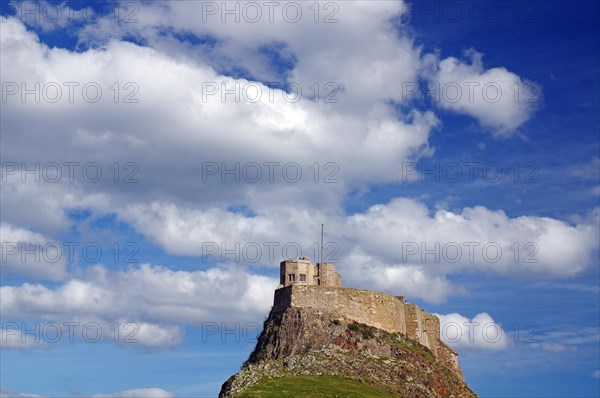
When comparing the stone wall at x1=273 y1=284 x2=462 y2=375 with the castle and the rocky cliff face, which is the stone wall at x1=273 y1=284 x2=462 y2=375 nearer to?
the castle

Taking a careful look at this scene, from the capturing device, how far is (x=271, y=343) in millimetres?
96688

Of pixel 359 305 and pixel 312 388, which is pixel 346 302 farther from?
pixel 312 388

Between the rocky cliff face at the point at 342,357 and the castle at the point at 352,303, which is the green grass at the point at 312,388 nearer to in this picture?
the rocky cliff face at the point at 342,357

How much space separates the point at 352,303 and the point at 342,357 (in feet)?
32.7

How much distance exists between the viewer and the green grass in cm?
7656

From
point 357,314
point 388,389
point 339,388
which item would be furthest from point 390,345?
point 339,388

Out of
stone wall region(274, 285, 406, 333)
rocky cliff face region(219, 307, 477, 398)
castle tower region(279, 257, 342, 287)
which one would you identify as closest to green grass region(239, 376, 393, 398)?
rocky cliff face region(219, 307, 477, 398)

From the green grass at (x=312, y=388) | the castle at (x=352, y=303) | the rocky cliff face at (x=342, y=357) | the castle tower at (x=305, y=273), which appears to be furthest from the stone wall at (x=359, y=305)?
the green grass at (x=312, y=388)

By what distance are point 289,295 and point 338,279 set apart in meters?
14.9

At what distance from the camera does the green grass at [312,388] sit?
3014 inches

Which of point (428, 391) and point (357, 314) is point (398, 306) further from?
point (428, 391)

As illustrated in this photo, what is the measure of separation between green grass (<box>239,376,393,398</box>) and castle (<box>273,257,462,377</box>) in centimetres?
1520

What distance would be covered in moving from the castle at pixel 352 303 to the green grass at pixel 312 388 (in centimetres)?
1520

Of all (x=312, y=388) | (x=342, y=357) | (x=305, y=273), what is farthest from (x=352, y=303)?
(x=312, y=388)
